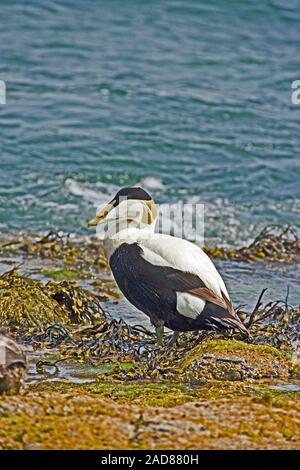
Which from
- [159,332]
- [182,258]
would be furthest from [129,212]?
[159,332]

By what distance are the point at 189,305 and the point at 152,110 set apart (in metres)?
9.11

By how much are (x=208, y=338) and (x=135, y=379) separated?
0.83 meters

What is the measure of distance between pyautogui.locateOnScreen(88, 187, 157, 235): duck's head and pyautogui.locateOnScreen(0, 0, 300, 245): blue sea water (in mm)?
4290

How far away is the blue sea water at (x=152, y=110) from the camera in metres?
13.9

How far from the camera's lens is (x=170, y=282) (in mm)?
7723

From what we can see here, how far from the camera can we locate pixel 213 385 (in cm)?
718

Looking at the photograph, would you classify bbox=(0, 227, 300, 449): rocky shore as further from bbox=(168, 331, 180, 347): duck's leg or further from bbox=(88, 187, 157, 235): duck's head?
bbox=(88, 187, 157, 235): duck's head

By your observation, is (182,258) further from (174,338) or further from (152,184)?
(152,184)

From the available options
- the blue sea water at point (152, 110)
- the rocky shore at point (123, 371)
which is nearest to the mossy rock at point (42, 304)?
the rocky shore at point (123, 371)

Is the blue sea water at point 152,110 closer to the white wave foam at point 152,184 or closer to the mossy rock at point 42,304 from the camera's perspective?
A: the white wave foam at point 152,184

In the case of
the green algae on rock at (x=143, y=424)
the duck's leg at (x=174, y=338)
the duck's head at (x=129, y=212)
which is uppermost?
the duck's head at (x=129, y=212)

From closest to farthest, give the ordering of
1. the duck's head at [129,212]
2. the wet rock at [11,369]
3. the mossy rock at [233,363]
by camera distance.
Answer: the wet rock at [11,369] → the mossy rock at [233,363] → the duck's head at [129,212]

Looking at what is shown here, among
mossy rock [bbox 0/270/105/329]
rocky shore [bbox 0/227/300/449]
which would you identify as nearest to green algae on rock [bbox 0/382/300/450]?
rocky shore [bbox 0/227/300/449]

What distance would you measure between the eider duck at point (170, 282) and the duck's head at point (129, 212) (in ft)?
0.24
